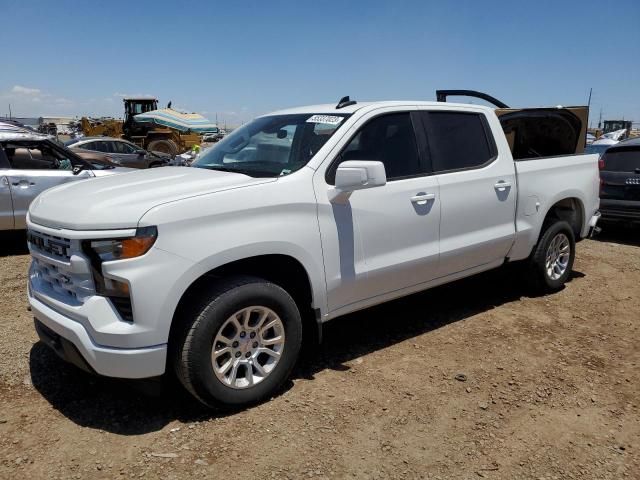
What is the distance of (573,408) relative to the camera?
3.39m

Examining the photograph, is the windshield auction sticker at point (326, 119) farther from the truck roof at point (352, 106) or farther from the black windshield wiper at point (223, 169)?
the black windshield wiper at point (223, 169)

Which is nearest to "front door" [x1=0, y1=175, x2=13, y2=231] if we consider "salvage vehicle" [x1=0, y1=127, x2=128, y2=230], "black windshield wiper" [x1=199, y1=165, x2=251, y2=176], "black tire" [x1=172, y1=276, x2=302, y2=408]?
"salvage vehicle" [x1=0, y1=127, x2=128, y2=230]

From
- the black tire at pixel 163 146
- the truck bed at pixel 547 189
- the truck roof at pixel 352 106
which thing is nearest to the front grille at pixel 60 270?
the truck roof at pixel 352 106

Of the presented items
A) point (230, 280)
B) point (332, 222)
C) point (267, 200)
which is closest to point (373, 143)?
point (332, 222)

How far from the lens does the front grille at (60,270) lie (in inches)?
112

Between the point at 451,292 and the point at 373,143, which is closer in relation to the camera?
the point at 373,143

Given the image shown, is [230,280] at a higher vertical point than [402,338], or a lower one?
higher

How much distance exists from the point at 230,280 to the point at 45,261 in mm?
1091

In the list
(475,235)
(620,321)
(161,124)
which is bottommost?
(620,321)

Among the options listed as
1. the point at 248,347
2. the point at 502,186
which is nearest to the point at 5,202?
the point at 248,347

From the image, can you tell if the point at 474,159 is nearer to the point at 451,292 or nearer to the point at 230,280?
the point at 451,292

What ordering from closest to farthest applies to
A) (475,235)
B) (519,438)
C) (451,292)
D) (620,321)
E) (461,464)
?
(461,464) < (519,438) < (475,235) < (620,321) < (451,292)

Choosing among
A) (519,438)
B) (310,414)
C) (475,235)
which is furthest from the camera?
(475,235)

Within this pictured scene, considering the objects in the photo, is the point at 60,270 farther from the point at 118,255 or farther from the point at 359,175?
the point at 359,175
